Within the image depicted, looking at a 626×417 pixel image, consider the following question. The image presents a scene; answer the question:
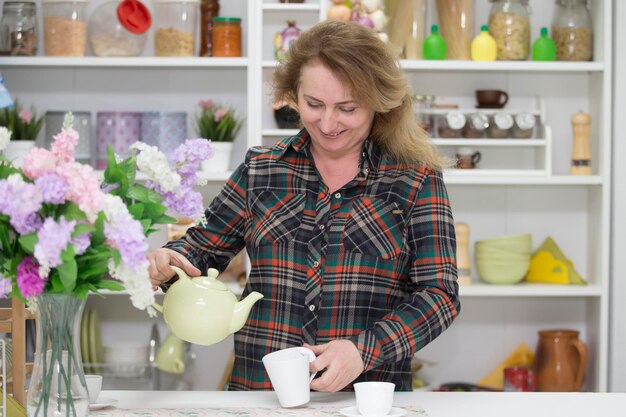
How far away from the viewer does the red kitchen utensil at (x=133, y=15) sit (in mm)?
3215

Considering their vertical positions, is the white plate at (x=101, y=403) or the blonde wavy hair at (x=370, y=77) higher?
the blonde wavy hair at (x=370, y=77)

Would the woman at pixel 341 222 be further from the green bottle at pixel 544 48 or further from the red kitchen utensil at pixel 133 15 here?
the green bottle at pixel 544 48

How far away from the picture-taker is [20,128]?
10.6 ft

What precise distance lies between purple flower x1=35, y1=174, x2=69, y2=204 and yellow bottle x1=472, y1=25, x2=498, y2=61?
88.5 inches

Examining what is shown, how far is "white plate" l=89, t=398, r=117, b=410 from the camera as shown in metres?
1.64

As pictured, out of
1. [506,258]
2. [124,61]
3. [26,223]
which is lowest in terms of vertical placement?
[506,258]

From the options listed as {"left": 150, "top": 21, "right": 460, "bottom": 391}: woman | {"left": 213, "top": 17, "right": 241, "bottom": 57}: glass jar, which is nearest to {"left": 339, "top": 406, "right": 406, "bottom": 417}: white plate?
{"left": 150, "top": 21, "right": 460, "bottom": 391}: woman

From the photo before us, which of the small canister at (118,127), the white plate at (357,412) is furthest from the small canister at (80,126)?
the white plate at (357,412)

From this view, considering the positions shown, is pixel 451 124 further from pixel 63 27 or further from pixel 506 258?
pixel 63 27

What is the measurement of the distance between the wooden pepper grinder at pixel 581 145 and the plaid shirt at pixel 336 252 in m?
1.52

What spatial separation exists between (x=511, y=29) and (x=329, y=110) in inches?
65.0

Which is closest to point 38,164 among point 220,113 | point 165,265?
point 165,265

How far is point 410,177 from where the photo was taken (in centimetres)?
195

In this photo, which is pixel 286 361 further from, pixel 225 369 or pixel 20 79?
pixel 20 79
